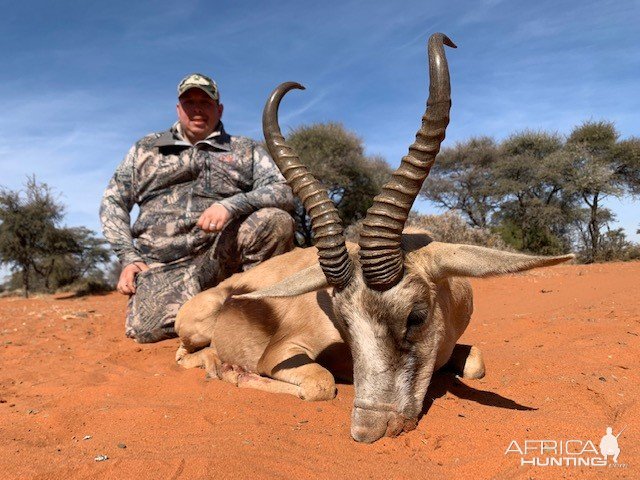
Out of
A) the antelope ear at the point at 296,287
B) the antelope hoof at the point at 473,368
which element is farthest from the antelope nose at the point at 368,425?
the antelope hoof at the point at 473,368

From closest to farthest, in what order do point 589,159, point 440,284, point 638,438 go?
point 638,438, point 440,284, point 589,159

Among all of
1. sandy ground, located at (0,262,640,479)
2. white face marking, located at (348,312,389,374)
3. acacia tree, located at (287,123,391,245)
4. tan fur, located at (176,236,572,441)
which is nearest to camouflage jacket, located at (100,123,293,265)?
tan fur, located at (176,236,572,441)

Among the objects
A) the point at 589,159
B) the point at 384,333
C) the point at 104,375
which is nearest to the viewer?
the point at 384,333

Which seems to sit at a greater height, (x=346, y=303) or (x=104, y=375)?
(x=346, y=303)

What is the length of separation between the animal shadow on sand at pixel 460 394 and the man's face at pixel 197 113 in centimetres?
494

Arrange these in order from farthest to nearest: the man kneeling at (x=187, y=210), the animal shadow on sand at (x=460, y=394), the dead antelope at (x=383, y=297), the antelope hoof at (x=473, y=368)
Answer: the man kneeling at (x=187, y=210)
the antelope hoof at (x=473, y=368)
the animal shadow on sand at (x=460, y=394)
the dead antelope at (x=383, y=297)

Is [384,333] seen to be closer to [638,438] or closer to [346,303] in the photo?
[346,303]

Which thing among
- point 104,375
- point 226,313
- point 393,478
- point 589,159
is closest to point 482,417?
point 393,478

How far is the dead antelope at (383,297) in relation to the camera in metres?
3.38

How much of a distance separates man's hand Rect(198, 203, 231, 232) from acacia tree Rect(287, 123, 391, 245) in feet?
58.8

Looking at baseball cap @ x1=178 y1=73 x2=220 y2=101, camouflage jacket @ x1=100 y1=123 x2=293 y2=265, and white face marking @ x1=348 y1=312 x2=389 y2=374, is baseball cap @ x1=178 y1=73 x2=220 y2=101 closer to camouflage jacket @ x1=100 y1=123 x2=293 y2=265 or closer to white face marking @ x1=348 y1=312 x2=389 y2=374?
camouflage jacket @ x1=100 y1=123 x2=293 y2=265

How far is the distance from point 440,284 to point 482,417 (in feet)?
3.32

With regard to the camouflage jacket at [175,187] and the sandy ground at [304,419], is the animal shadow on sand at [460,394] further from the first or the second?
the camouflage jacket at [175,187]

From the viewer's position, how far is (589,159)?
24.1m
